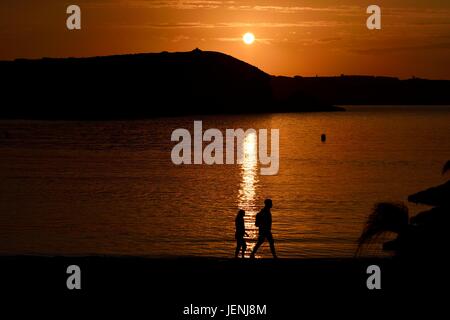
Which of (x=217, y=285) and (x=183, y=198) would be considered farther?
(x=183, y=198)

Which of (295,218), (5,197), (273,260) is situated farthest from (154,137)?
(273,260)

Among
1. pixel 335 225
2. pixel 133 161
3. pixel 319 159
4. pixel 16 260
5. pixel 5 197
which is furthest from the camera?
A: pixel 319 159

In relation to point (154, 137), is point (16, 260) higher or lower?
lower

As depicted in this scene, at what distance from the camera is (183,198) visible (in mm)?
52875

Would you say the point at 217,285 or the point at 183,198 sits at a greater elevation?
A: the point at 183,198

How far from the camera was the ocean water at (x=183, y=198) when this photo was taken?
32.8 m

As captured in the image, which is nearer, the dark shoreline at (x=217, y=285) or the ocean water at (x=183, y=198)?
the dark shoreline at (x=217, y=285)

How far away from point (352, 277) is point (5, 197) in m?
38.6

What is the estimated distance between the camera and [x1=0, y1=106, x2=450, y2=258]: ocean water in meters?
32.8

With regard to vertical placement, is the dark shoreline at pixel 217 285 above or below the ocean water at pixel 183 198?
below

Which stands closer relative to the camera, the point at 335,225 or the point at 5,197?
the point at 335,225
